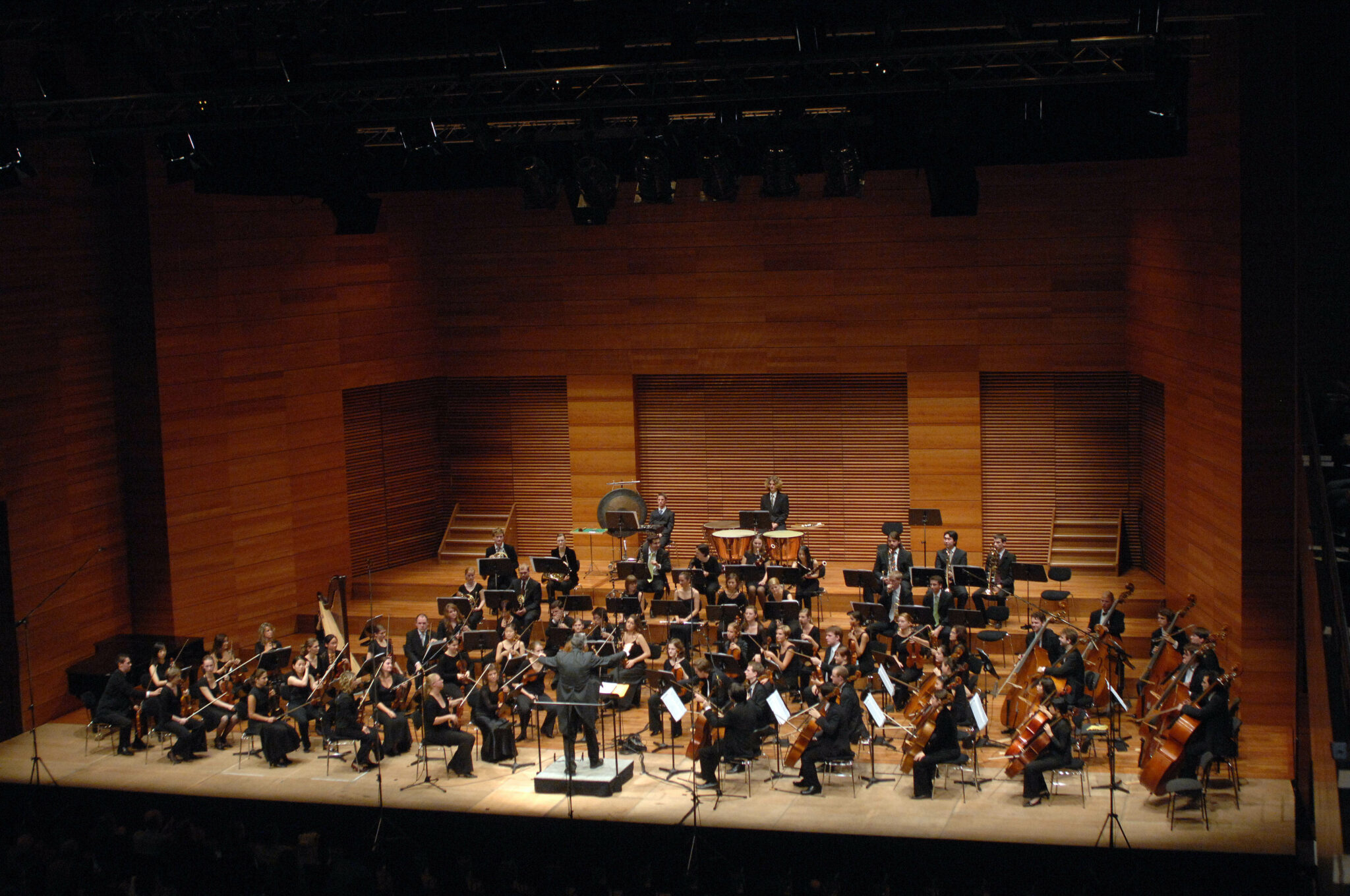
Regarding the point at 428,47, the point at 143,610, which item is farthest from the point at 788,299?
the point at 143,610

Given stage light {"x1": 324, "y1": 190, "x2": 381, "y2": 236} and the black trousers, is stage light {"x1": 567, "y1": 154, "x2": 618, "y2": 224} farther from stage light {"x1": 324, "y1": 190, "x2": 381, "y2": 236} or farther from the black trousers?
the black trousers

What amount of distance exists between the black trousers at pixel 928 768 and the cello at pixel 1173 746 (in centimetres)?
137

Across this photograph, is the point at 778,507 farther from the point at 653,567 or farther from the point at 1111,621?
the point at 1111,621

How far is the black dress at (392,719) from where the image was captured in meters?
12.2

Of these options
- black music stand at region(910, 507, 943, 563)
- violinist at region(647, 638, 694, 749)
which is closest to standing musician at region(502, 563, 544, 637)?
violinist at region(647, 638, 694, 749)

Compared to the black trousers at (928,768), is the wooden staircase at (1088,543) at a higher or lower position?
higher

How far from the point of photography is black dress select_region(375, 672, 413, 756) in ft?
40.0

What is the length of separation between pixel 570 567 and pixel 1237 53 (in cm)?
761

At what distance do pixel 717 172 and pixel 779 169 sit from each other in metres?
0.49

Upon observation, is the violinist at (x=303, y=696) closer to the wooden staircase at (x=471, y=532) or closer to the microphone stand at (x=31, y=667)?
the microphone stand at (x=31, y=667)

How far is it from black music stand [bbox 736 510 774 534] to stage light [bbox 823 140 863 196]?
3.74 meters

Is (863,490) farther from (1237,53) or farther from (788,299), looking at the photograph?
(1237,53)

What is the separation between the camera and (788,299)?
16.1m

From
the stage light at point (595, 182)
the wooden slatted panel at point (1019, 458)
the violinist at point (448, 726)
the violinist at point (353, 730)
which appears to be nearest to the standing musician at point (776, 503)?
the wooden slatted panel at point (1019, 458)
